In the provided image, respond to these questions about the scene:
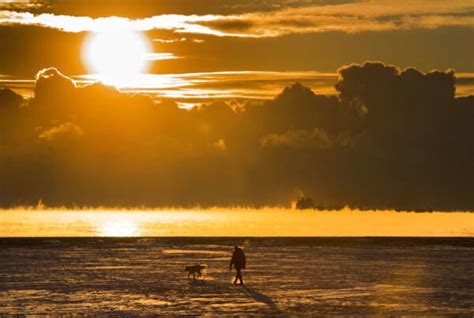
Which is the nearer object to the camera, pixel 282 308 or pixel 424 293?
pixel 282 308

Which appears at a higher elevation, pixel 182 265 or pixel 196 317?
pixel 182 265

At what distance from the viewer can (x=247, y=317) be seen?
33.2 meters

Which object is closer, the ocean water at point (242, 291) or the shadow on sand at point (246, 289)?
the ocean water at point (242, 291)

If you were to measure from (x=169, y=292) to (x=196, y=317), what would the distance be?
1066 centimetres

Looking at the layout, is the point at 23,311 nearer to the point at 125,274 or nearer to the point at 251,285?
the point at 251,285

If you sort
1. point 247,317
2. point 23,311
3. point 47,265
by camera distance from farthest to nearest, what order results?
point 47,265
point 23,311
point 247,317

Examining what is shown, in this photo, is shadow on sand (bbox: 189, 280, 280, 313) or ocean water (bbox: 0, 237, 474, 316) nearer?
ocean water (bbox: 0, 237, 474, 316)

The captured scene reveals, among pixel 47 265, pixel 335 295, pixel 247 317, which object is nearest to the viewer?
pixel 247 317

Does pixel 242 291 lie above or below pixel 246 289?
below

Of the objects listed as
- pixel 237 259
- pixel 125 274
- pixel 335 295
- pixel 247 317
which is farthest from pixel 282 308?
pixel 125 274

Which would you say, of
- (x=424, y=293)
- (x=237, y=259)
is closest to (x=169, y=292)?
(x=237, y=259)

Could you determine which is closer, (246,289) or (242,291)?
(242,291)

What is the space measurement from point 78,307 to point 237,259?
12941 millimetres

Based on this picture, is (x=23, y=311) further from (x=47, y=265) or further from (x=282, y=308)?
(x=47, y=265)
